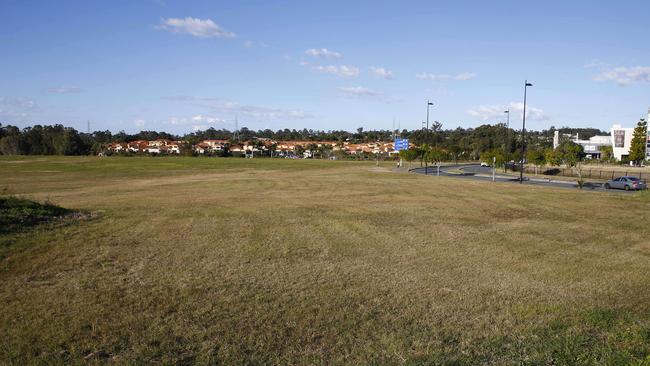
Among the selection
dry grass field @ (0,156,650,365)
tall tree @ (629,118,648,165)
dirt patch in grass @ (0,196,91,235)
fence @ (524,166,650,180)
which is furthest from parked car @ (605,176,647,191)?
tall tree @ (629,118,648,165)

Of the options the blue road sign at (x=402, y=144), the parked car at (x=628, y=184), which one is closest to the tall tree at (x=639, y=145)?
the blue road sign at (x=402, y=144)

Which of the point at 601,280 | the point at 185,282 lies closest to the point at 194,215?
the point at 185,282

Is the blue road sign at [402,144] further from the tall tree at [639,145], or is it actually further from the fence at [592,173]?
the tall tree at [639,145]

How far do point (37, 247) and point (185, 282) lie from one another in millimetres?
5841

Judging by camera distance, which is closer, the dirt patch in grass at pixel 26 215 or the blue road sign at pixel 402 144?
the dirt patch in grass at pixel 26 215

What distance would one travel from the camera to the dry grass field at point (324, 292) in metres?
7.25

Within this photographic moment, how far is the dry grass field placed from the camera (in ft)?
23.8

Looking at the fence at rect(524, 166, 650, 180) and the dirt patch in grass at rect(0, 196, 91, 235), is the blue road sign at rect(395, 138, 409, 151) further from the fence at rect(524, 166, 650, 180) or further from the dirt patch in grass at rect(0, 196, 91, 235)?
the dirt patch in grass at rect(0, 196, 91, 235)

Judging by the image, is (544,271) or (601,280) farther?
(544,271)

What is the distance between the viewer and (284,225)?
60.7 ft

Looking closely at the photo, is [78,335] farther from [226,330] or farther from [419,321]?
[419,321]

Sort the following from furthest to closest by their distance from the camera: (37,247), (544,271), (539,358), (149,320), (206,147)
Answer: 1. (206,147)
2. (37,247)
3. (544,271)
4. (149,320)
5. (539,358)

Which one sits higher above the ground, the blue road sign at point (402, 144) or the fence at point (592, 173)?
the blue road sign at point (402, 144)

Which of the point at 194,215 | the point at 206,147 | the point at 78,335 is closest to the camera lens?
the point at 78,335
